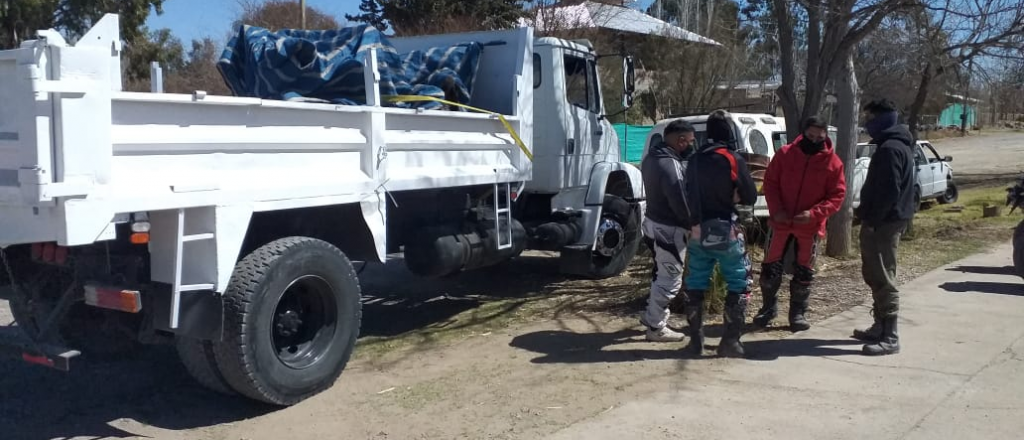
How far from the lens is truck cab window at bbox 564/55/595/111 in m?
9.57

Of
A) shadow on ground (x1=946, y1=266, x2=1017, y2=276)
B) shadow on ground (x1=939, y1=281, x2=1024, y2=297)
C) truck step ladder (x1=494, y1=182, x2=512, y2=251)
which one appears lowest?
shadow on ground (x1=939, y1=281, x2=1024, y2=297)

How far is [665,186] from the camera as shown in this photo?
21.8ft

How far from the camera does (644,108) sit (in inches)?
1105

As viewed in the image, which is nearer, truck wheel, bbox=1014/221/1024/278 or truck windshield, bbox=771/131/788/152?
truck wheel, bbox=1014/221/1024/278

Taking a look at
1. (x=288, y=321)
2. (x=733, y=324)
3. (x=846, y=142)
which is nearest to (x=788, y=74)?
(x=846, y=142)

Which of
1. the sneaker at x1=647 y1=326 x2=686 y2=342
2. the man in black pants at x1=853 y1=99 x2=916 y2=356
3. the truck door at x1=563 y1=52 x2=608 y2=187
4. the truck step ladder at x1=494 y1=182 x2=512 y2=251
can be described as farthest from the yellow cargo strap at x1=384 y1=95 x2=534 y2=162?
the man in black pants at x1=853 y1=99 x2=916 y2=356

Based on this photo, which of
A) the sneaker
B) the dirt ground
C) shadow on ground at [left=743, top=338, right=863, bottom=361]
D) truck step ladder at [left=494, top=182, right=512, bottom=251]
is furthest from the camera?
truck step ladder at [left=494, top=182, right=512, bottom=251]

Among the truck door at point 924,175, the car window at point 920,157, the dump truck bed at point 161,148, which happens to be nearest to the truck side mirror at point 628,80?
the dump truck bed at point 161,148

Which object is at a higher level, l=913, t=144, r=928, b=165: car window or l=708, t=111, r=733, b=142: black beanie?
l=708, t=111, r=733, b=142: black beanie

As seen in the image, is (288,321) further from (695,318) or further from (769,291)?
(769,291)

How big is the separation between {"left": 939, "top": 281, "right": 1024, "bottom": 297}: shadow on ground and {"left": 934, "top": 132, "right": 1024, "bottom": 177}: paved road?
2179 centimetres

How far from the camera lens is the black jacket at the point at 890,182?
21.5ft

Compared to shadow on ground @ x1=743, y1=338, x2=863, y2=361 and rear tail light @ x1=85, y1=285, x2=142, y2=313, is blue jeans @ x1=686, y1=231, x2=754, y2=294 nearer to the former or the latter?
shadow on ground @ x1=743, y1=338, x2=863, y2=361

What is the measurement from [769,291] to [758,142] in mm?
5861
